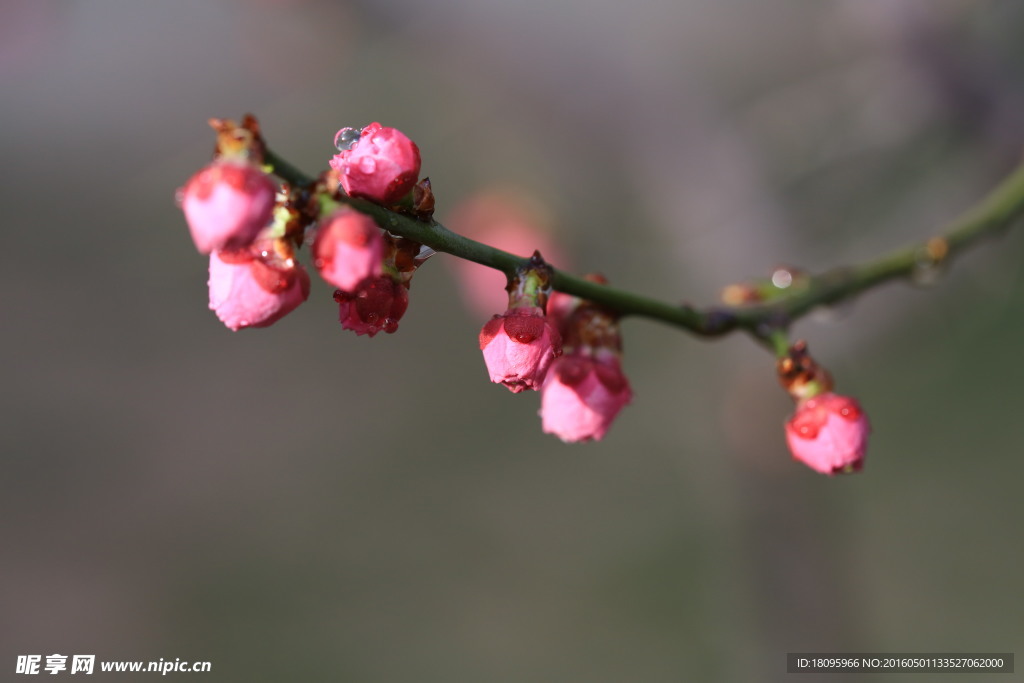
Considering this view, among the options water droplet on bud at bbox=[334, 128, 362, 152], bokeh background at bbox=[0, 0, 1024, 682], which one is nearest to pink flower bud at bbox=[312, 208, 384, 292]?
water droplet on bud at bbox=[334, 128, 362, 152]

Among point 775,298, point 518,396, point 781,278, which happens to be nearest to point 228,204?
point 775,298

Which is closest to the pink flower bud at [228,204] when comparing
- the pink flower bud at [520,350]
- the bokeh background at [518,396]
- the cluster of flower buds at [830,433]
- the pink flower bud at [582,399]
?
the pink flower bud at [520,350]

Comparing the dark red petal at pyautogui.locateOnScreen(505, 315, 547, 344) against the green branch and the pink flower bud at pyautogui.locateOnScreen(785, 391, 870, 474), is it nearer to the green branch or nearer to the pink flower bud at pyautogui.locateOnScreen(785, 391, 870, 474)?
the green branch

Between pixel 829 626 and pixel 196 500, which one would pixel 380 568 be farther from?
pixel 829 626

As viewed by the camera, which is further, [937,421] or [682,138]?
[937,421]

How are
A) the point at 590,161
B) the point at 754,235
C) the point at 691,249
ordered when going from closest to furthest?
the point at 754,235 < the point at 691,249 < the point at 590,161

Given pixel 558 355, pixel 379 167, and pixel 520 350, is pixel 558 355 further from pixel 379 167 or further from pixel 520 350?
pixel 379 167

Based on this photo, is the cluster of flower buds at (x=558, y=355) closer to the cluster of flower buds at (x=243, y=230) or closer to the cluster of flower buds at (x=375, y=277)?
the cluster of flower buds at (x=375, y=277)

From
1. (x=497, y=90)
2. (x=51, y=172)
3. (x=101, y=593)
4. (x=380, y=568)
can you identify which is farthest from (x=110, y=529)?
(x=497, y=90)
